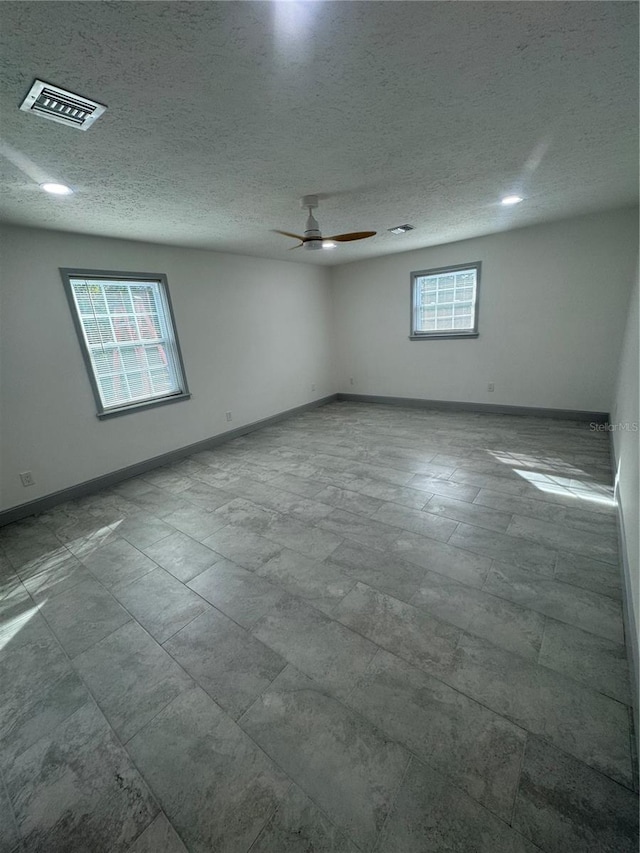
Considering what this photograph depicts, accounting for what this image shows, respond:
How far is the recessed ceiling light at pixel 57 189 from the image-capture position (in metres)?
2.19

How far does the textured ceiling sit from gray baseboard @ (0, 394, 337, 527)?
2503 millimetres

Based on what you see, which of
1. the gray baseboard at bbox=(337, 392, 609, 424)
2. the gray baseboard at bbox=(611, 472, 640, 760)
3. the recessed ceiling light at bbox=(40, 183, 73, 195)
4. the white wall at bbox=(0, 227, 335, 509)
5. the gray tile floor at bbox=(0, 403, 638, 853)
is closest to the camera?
the gray tile floor at bbox=(0, 403, 638, 853)

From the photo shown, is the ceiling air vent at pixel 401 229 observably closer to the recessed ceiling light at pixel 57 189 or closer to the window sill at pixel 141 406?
the recessed ceiling light at pixel 57 189

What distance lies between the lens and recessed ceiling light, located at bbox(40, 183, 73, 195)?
7.18 ft

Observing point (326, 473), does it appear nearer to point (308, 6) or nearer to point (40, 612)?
point (40, 612)

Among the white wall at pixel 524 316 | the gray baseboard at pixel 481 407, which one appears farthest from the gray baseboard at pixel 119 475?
the white wall at pixel 524 316

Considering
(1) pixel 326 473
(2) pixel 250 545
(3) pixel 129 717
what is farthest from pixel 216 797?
(1) pixel 326 473

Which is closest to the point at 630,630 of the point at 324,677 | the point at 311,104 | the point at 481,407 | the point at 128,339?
the point at 324,677

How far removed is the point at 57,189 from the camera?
2.24 m

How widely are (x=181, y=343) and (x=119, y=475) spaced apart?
1768 mm

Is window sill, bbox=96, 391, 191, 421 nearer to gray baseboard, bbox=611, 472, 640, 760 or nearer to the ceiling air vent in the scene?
the ceiling air vent

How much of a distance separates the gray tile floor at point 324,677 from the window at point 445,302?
119 inches

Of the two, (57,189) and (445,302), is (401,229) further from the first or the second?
(57,189)

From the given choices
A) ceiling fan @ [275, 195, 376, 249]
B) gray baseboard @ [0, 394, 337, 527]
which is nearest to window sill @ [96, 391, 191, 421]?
gray baseboard @ [0, 394, 337, 527]
